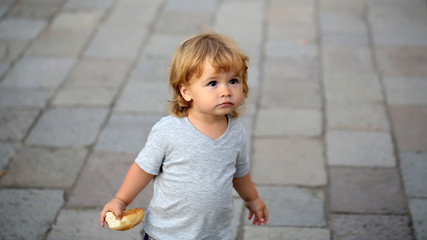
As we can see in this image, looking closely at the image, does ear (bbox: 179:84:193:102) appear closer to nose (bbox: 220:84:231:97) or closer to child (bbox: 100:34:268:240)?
child (bbox: 100:34:268:240)

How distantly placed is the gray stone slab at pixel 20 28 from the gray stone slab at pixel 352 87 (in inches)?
121

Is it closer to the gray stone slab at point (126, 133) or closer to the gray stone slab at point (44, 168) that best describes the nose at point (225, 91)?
the gray stone slab at point (44, 168)

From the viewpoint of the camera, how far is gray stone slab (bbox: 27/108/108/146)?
3844 millimetres

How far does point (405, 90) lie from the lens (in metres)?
4.49

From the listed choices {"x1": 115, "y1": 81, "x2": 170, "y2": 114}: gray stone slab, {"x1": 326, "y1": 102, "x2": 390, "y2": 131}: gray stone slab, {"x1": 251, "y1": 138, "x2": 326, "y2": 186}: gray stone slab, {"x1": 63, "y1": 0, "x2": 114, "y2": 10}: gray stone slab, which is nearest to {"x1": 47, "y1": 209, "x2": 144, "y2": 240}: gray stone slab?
{"x1": 251, "y1": 138, "x2": 326, "y2": 186}: gray stone slab

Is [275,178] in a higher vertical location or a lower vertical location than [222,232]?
lower

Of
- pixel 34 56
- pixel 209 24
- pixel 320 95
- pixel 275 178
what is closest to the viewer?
pixel 275 178

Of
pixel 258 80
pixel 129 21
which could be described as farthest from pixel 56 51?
pixel 258 80

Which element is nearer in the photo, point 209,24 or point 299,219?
point 299,219

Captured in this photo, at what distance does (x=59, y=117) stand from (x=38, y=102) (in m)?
0.33

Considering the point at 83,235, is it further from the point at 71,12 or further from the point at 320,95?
the point at 71,12

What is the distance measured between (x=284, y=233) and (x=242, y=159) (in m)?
0.94

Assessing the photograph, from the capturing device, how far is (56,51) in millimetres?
5211

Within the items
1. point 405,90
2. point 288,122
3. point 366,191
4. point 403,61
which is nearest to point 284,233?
point 366,191
